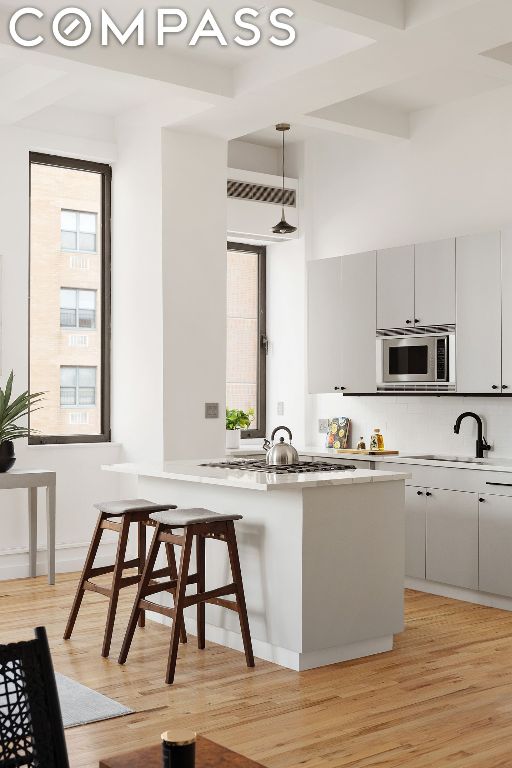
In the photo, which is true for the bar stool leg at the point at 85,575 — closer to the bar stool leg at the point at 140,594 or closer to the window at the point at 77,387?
the bar stool leg at the point at 140,594

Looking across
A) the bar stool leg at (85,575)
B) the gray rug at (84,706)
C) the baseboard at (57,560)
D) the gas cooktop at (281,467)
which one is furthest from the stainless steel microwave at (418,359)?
the gray rug at (84,706)

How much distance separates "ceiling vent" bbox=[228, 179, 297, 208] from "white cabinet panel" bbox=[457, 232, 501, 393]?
1.96m

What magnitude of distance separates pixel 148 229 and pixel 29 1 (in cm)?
193

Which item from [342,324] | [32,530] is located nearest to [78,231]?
[342,324]

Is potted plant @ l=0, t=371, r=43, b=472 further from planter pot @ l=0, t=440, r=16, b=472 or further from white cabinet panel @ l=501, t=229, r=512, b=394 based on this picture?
white cabinet panel @ l=501, t=229, r=512, b=394

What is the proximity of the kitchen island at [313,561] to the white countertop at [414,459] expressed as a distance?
1.13 metres

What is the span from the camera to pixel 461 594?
18.6 feet

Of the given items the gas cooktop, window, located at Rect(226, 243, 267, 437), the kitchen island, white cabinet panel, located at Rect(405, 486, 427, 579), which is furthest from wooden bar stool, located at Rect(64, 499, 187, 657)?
window, located at Rect(226, 243, 267, 437)

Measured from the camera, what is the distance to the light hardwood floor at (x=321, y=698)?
10.8 feet

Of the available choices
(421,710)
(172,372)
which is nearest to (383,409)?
(172,372)

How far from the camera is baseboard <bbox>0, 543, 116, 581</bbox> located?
6.19 meters

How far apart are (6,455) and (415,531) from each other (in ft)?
8.40

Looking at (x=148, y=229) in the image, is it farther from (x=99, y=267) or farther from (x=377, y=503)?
(x=377, y=503)

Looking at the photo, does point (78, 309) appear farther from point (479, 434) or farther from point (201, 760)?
point (201, 760)
